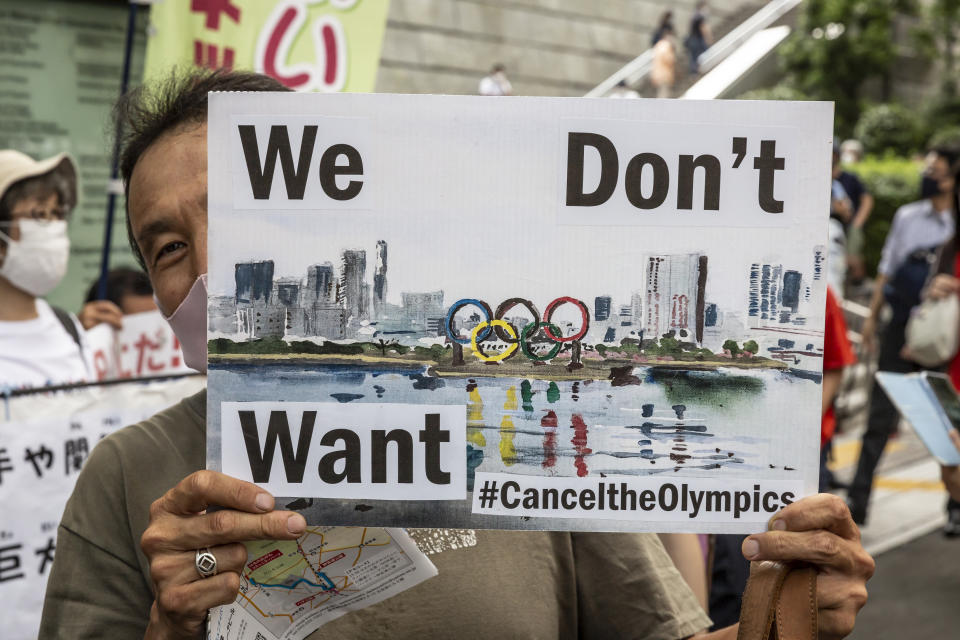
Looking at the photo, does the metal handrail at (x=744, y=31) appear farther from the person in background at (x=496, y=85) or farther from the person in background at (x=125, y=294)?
the person in background at (x=125, y=294)

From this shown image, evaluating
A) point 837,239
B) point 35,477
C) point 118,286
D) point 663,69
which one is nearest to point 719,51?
point 663,69

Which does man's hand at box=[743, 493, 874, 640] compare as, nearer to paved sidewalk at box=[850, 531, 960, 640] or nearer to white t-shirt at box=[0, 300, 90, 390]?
white t-shirt at box=[0, 300, 90, 390]

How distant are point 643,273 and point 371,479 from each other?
18.2 inches

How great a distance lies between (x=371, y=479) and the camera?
132cm

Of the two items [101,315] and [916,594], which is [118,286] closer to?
[101,315]

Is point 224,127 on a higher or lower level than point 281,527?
higher

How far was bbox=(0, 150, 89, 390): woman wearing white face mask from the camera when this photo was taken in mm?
Result: 3287

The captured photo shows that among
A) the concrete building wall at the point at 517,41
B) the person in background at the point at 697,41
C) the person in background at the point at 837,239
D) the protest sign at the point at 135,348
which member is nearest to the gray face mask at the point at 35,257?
the protest sign at the point at 135,348

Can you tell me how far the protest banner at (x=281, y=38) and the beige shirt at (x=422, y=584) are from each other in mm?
2367

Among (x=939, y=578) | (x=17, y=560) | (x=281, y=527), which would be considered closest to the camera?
(x=281, y=527)

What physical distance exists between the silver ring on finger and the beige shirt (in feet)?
0.72

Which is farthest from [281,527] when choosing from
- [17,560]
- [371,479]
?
[17,560]

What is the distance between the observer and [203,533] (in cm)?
125

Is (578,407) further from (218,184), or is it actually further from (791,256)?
(218,184)
